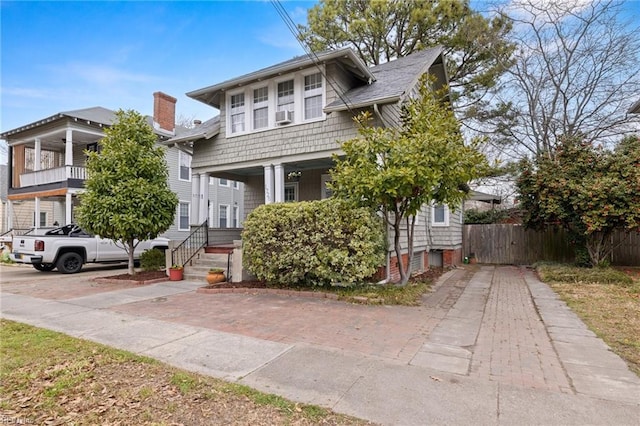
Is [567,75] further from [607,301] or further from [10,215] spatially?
[10,215]

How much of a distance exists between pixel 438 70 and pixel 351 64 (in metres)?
5.16

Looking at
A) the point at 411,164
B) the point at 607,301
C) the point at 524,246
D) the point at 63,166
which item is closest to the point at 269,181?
the point at 411,164

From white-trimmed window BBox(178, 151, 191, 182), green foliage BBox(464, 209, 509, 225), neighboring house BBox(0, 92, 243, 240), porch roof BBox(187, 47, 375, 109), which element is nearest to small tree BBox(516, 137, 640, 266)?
green foliage BBox(464, 209, 509, 225)

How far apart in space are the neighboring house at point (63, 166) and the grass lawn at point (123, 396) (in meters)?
12.9

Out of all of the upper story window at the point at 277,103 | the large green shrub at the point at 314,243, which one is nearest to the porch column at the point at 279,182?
the upper story window at the point at 277,103

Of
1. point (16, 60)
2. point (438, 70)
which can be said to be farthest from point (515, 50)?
point (16, 60)

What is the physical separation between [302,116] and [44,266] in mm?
10691

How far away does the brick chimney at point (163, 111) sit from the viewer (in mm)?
19609

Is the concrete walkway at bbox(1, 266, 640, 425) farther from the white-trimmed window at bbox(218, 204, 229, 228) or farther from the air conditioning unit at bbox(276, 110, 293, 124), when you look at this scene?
the white-trimmed window at bbox(218, 204, 229, 228)

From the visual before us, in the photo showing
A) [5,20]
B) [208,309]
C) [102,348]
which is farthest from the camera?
[5,20]

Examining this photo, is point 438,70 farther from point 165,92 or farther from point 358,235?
point 165,92

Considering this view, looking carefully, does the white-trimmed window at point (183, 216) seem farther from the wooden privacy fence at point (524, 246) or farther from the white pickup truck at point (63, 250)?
the wooden privacy fence at point (524, 246)

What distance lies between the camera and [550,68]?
59.9ft

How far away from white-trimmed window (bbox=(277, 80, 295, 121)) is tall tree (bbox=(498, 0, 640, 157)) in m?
13.3
